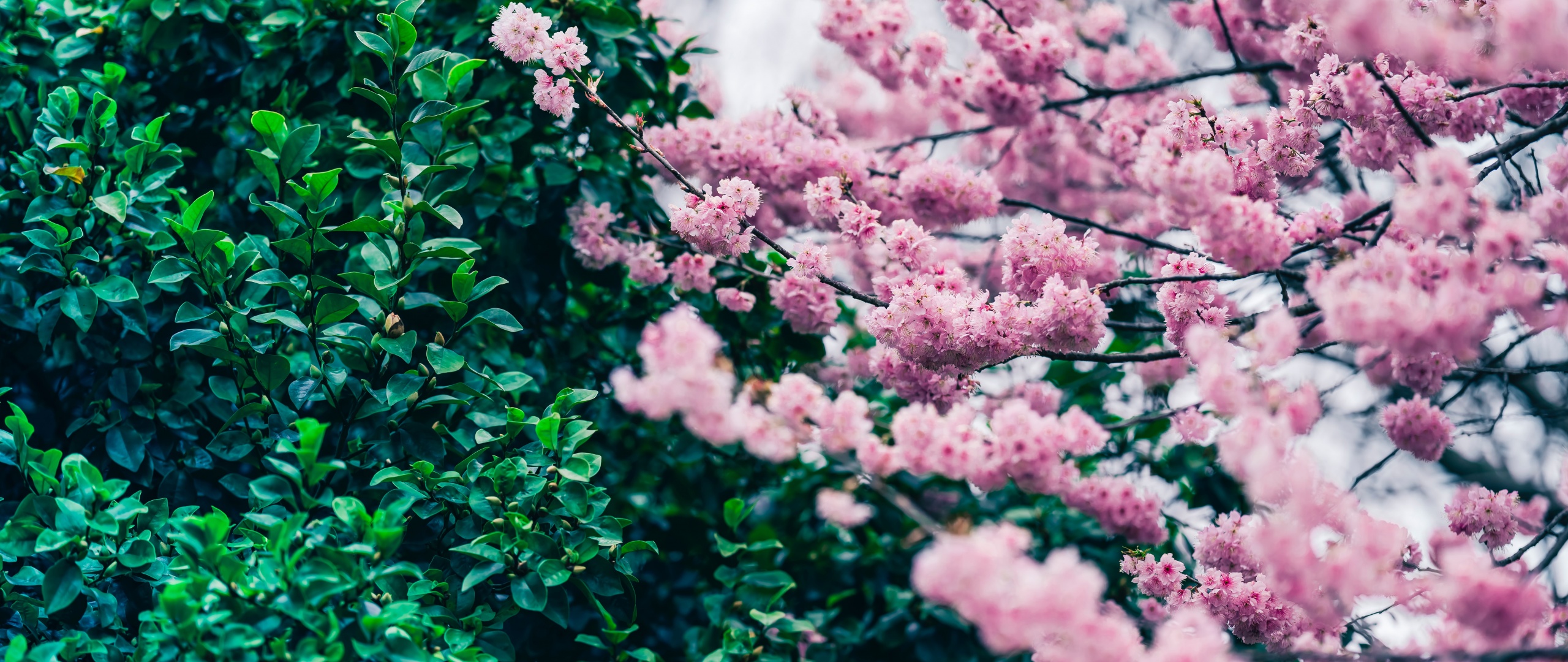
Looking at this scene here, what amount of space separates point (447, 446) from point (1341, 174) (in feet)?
9.52

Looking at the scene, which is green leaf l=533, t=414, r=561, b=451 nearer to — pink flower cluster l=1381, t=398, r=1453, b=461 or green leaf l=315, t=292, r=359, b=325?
green leaf l=315, t=292, r=359, b=325

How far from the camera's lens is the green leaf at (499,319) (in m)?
1.84

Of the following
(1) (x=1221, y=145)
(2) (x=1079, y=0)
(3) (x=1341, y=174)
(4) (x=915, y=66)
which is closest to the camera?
(1) (x=1221, y=145)

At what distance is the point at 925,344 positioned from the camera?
6.52ft

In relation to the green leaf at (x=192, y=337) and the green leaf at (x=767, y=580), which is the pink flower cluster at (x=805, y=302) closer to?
the green leaf at (x=767, y=580)

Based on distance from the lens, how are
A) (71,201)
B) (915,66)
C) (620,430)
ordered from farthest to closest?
1. (915,66)
2. (620,430)
3. (71,201)

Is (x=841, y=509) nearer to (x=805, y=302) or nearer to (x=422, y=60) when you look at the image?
(x=805, y=302)

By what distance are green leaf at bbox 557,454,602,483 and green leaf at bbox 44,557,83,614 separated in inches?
31.4

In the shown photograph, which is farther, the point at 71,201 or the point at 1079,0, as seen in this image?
the point at 1079,0

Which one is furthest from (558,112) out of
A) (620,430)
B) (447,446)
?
(620,430)

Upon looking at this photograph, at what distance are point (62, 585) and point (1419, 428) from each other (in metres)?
2.85

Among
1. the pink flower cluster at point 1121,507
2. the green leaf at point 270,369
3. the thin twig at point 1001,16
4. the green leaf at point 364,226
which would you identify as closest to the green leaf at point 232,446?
the green leaf at point 270,369

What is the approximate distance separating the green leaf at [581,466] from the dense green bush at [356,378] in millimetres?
11

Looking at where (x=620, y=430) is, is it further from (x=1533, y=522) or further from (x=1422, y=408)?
(x=1533, y=522)
